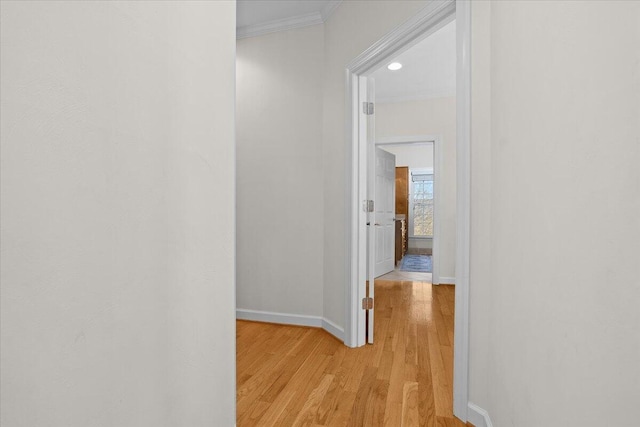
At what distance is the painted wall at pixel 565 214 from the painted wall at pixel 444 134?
11.6 ft

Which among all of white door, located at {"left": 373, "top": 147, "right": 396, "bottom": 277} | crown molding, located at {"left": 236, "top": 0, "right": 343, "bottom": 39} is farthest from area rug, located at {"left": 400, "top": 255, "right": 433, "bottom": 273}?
crown molding, located at {"left": 236, "top": 0, "right": 343, "bottom": 39}

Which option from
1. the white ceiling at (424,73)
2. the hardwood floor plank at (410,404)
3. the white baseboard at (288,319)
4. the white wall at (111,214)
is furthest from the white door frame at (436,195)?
the white wall at (111,214)

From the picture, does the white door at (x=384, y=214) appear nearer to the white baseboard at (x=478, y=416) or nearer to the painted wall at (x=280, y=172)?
the painted wall at (x=280, y=172)

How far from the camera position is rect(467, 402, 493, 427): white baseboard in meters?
1.42

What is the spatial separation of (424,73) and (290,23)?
2.05m

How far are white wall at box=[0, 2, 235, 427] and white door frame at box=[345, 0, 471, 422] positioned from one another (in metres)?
1.10

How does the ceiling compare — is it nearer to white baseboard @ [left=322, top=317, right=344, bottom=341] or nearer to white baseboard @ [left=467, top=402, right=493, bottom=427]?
white baseboard @ [left=322, top=317, right=344, bottom=341]

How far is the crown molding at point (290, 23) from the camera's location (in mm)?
2744

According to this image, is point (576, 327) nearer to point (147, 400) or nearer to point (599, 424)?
point (599, 424)

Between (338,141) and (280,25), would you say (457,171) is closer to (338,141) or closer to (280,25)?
(338,141)

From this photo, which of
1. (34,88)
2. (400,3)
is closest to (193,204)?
(34,88)

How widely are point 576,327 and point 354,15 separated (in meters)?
2.42

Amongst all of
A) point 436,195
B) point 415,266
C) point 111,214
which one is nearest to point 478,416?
point 111,214

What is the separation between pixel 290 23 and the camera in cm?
293
